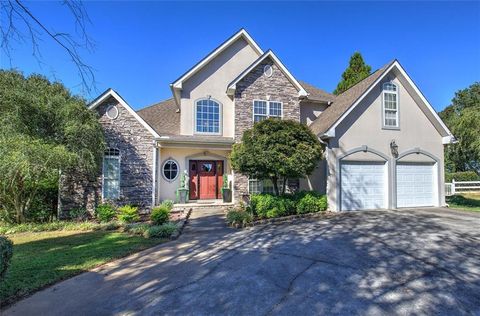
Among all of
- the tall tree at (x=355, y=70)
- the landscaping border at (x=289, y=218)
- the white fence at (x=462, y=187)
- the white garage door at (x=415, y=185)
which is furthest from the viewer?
the tall tree at (x=355, y=70)

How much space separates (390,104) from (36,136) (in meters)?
16.2

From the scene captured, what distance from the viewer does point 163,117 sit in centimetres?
1641

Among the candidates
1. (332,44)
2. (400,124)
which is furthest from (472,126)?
(332,44)

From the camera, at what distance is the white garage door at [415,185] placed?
13295 millimetres

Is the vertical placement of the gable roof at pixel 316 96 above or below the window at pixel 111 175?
above

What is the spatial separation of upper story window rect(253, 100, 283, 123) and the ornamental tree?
3372 mm

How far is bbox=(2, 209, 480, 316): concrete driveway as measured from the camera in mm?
3932

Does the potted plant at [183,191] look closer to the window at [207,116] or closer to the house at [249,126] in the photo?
the house at [249,126]

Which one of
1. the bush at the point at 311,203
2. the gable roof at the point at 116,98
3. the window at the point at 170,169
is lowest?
the bush at the point at 311,203

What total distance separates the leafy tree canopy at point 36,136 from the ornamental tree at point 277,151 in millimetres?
6463

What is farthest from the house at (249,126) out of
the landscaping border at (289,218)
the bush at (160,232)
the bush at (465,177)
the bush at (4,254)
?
the bush at (465,177)

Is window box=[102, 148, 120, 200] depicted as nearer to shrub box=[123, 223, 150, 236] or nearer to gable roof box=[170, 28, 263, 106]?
shrub box=[123, 223, 150, 236]

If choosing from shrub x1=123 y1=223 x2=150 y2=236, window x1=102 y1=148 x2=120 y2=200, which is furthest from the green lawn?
window x1=102 y1=148 x2=120 y2=200

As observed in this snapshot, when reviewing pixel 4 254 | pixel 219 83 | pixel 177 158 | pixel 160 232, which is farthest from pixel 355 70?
pixel 4 254
